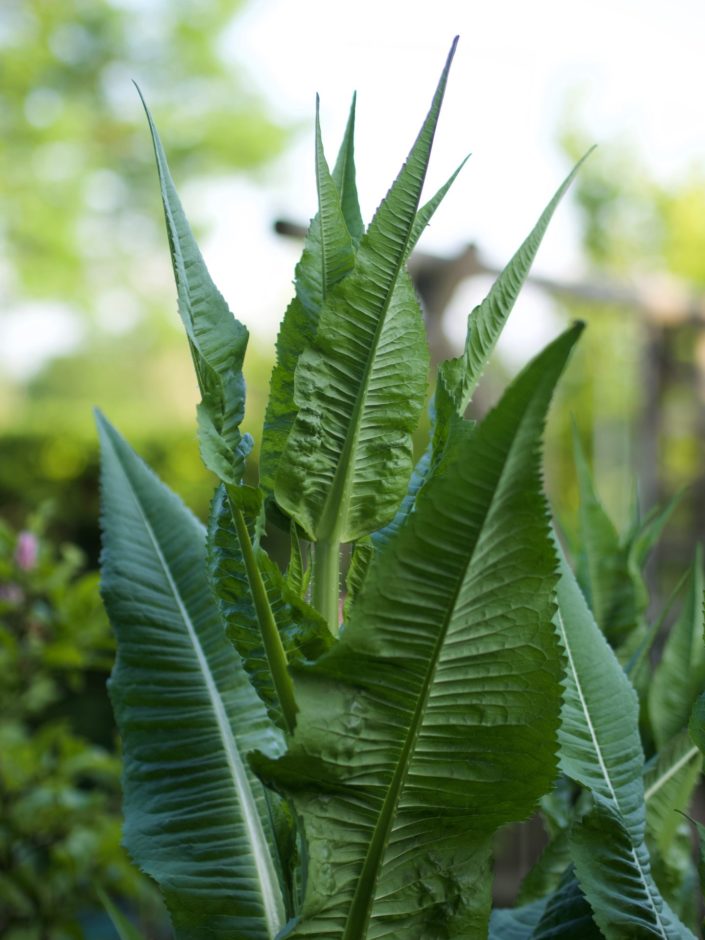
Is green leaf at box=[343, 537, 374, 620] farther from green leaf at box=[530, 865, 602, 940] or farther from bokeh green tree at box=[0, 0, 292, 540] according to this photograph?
bokeh green tree at box=[0, 0, 292, 540]

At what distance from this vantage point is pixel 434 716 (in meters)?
0.53

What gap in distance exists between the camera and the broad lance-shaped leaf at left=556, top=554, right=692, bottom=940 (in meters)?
0.59

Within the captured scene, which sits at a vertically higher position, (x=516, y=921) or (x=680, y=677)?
(x=680, y=677)

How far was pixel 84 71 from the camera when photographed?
13.8 meters

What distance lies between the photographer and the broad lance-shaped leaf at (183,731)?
0.64 metres

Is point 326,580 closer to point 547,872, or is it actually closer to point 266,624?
point 266,624

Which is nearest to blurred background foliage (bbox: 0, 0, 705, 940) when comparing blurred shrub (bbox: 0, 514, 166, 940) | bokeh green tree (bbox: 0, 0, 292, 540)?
bokeh green tree (bbox: 0, 0, 292, 540)

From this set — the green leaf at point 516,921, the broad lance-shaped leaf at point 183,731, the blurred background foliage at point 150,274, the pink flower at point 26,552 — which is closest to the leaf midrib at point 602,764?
the green leaf at point 516,921

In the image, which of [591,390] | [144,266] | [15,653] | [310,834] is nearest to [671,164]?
[591,390]

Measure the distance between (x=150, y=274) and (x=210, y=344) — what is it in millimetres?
15697

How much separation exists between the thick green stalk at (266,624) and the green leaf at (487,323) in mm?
134

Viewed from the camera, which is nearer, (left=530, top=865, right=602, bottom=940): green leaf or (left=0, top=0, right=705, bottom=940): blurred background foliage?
(left=530, top=865, right=602, bottom=940): green leaf

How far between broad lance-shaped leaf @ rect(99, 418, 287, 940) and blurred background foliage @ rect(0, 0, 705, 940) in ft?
12.0

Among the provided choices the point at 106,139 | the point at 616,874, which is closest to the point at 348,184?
the point at 616,874
